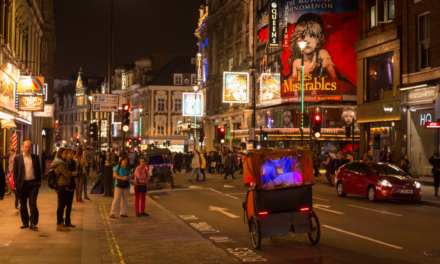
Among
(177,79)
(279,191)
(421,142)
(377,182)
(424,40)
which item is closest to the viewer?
(279,191)

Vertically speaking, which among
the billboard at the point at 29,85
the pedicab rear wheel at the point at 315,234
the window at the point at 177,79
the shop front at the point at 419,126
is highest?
the window at the point at 177,79

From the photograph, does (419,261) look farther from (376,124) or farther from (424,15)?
→ (376,124)

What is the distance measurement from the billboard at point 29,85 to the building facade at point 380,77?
1901 cm

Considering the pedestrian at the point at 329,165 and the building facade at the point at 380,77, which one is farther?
the building facade at the point at 380,77

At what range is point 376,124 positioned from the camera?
33531 mm

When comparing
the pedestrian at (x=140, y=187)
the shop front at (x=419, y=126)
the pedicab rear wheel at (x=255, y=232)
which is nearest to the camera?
the pedicab rear wheel at (x=255, y=232)

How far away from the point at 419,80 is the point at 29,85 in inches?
780

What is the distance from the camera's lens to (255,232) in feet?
32.2

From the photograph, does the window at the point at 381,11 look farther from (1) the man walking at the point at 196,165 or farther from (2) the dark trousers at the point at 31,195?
(2) the dark trousers at the point at 31,195

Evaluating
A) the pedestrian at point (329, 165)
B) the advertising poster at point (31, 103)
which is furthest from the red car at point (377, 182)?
the advertising poster at point (31, 103)

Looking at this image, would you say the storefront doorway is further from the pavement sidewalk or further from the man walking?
the pavement sidewalk

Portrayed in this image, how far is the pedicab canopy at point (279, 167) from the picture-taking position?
9.80 m

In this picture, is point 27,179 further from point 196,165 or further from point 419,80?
point 419,80

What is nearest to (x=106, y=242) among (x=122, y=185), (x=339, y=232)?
(x=122, y=185)
